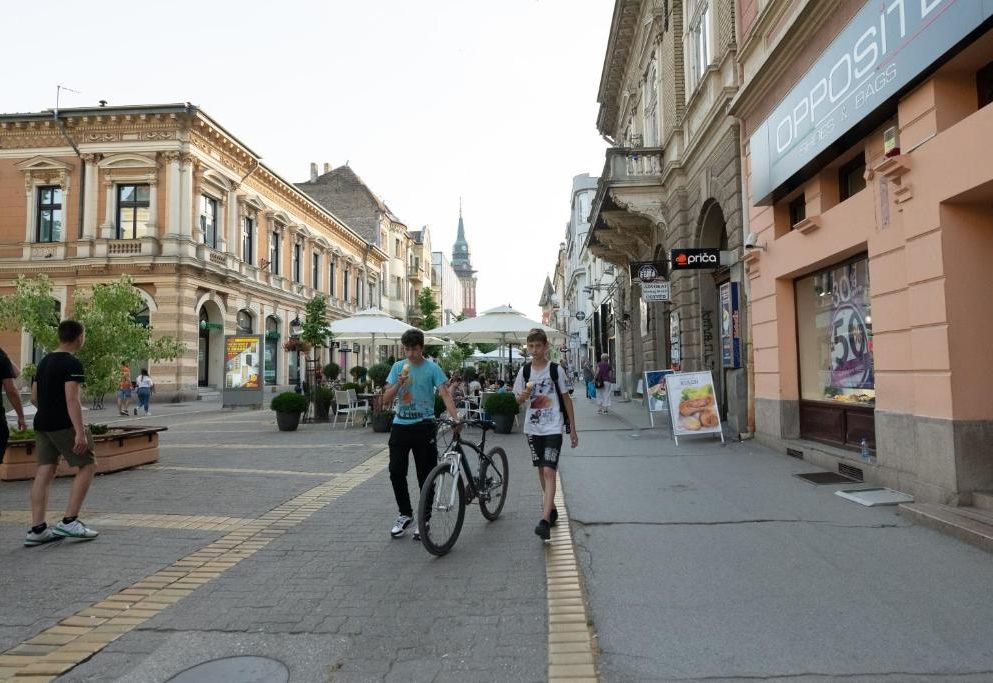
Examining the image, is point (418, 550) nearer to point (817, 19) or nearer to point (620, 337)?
point (817, 19)

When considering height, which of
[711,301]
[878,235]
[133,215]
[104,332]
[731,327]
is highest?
[133,215]

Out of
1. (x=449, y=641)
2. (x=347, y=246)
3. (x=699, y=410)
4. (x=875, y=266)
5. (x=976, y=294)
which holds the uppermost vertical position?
(x=347, y=246)

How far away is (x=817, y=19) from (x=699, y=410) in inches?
226

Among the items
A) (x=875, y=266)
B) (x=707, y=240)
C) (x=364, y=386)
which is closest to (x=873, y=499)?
(x=875, y=266)

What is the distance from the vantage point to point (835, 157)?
303 inches

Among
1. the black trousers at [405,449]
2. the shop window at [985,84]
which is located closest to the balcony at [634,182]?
the shop window at [985,84]

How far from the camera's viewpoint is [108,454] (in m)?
8.39

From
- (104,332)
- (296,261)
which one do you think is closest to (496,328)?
(104,332)

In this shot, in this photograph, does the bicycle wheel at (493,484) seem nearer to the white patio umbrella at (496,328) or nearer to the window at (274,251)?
the white patio umbrella at (496,328)

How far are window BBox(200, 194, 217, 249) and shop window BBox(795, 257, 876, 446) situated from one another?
2547 centimetres

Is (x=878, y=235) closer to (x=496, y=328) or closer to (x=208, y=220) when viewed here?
(x=496, y=328)

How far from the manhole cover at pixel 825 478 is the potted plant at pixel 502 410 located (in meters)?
6.45

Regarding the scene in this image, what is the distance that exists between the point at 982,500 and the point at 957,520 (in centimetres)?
48

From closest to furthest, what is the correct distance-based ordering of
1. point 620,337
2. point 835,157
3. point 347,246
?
point 835,157 → point 620,337 → point 347,246
